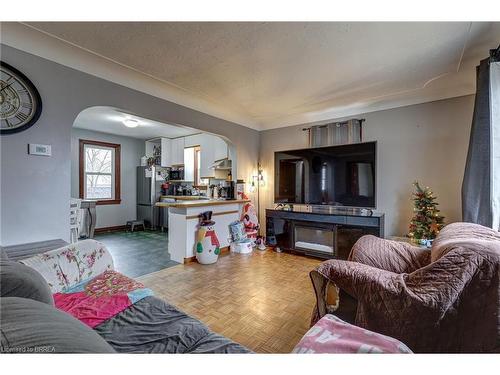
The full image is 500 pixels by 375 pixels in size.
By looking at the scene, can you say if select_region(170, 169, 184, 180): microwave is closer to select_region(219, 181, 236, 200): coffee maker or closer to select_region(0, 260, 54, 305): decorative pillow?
select_region(219, 181, 236, 200): coffee maker

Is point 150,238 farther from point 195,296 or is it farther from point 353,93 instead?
point 353,93

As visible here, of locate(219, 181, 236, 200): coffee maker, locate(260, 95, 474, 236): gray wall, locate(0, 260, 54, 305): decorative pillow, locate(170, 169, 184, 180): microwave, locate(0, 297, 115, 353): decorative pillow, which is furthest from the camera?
locate(170, 169, 184, 180): microwave

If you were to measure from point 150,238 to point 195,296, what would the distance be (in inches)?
111

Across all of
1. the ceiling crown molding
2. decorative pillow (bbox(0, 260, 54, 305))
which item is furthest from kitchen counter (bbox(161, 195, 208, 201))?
decorative pillow (bbox(0, 260, 54, 305))

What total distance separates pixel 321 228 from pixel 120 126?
4.43m

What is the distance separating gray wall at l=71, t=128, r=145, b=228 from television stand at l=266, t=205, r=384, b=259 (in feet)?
12.6

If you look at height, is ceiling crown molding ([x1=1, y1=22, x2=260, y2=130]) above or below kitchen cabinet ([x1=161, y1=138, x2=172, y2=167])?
above

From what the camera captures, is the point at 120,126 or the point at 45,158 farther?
the point at 120,126

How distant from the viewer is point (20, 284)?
2.86 ft

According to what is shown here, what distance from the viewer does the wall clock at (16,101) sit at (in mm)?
1716

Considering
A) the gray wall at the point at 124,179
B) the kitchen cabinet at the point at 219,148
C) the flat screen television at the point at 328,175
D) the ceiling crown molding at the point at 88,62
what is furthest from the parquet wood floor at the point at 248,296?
the gray wall at the point at 124,179

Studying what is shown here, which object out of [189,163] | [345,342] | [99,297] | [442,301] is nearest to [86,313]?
[99,297]

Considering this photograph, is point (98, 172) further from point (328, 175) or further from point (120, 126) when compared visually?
point (328, 175)

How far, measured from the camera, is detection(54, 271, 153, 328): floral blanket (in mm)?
1145
